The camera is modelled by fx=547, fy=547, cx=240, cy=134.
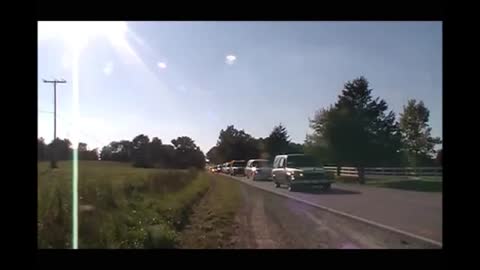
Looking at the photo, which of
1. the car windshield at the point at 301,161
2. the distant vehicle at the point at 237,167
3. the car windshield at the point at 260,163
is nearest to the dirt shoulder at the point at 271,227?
the distant vehicle at the point at 237,167

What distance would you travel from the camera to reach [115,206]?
8.88 m

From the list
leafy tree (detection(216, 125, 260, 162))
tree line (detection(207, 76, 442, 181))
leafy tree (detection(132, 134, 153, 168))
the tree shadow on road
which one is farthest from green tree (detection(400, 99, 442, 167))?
Answer: leafy tree (detection(132, 134, 153, 168))

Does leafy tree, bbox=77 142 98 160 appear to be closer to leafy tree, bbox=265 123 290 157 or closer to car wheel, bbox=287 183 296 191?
leafy tree, bbox=265 123 290 157

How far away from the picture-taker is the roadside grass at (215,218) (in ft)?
26.9

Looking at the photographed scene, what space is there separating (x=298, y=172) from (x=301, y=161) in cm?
41

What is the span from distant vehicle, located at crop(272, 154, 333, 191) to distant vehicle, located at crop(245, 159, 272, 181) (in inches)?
6.5

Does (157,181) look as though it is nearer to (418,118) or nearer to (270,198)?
(270,198)

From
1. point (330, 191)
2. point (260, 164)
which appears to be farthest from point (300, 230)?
point (260, 164)

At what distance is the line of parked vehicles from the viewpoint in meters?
12.2
